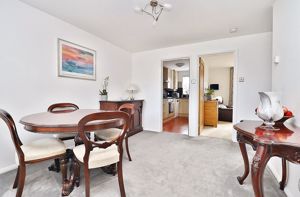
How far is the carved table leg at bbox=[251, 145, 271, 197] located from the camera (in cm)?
103

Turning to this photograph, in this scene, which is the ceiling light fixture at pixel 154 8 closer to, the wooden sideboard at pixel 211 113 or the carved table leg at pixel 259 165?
the carved table leg at pixel 259 165

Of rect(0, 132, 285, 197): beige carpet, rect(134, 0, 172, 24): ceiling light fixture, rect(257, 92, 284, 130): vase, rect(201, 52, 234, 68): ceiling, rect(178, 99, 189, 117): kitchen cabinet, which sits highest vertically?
rect(201, 52, 234, 68): ceiling

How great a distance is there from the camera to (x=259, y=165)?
1.05m

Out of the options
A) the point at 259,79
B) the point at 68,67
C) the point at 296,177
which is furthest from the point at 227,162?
the point at 68,67

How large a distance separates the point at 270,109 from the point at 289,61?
0.74 metres

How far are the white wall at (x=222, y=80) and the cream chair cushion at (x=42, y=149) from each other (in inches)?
295

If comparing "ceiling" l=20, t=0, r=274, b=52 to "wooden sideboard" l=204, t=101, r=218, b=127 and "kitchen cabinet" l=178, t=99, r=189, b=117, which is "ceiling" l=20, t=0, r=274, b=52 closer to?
"wooden sideboard" l=204, t=101, r=218, b=127

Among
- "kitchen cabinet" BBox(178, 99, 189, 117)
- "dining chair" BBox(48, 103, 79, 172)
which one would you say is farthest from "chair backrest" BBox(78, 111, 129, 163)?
"kitchen cabinet" BBox(178, 99, 189, 117)

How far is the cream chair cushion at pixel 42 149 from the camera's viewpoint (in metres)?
1.45

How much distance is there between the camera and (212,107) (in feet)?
16.0

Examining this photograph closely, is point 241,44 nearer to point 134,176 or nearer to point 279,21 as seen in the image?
point 279,21

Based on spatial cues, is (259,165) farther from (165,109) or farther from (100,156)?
(165,109)

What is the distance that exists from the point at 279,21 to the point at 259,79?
152 cm

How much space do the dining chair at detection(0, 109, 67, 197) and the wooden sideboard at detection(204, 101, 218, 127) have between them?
14.4 ft
